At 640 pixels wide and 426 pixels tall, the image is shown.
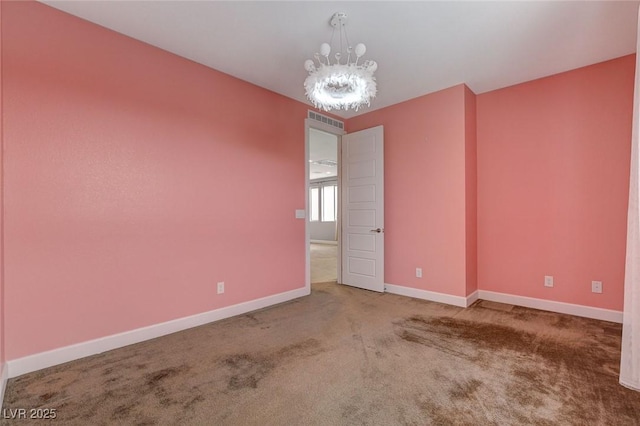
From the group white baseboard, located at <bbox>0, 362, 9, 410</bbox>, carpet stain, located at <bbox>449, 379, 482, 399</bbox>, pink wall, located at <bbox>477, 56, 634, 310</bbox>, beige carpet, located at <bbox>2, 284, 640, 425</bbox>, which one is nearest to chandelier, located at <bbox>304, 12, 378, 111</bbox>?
beige carpet, located at <bbox>2, 284, 640, 425</bbox>

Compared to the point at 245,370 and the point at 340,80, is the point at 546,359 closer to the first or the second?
the point at 245,370

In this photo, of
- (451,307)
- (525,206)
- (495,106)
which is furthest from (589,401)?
(495,106)

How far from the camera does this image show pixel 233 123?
11.3 feet

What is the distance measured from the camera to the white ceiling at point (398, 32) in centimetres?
234

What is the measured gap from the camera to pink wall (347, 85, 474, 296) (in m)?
3.73

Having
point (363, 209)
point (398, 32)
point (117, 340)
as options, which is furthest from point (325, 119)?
point (117, 340)

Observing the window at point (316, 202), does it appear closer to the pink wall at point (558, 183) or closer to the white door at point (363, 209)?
the white door at point (363, 209)

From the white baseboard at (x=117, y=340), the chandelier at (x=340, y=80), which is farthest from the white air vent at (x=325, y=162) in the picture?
the chandelier at (x=340, y=80)

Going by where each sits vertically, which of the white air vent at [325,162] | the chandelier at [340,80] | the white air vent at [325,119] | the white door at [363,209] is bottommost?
the white door at [363,209]

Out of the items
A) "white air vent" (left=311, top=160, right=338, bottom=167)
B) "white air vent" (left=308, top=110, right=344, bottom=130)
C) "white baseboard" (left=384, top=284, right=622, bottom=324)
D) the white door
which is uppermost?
"white air vent" (left=311, top=160, right=338, bottom=167)

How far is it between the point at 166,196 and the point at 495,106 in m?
4.22

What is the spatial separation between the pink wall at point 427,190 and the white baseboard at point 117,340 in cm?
216

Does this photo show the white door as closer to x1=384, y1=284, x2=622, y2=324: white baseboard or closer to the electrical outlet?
x1=384, y1=284, x2=622, y2=324: white baseboard

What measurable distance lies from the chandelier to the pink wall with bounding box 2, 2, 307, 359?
1410 millimetres
